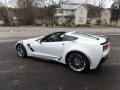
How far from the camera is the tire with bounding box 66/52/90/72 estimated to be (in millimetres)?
5202

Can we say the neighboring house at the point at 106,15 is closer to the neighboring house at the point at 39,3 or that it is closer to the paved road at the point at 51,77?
the neighboring house at the point at 39,3

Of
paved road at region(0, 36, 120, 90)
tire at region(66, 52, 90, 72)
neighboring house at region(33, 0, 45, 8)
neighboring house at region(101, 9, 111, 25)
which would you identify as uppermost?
neighboring house at region(33, 0, 45, 8)

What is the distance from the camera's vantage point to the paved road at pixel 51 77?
168 inches

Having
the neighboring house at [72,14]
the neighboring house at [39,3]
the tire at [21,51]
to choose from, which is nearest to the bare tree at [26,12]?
the neighboring house at [39,3]

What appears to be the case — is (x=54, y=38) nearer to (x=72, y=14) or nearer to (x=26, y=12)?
(x=26, y=12)

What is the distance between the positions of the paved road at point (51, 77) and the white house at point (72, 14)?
41610 millimetres

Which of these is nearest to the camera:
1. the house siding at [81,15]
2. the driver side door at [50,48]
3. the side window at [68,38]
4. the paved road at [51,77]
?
the paved road at [51,77]

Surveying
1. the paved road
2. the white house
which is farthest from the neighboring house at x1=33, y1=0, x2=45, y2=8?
the paved road

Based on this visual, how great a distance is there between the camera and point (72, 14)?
157ft

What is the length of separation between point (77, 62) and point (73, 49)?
0.47 metres

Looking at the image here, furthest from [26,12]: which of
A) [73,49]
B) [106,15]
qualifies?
[73,49]

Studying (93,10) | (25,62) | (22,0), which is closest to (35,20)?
(22,0)

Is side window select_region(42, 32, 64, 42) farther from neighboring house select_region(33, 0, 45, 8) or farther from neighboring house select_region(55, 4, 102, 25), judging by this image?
neighboring house select_region(55, 4, 102, 25)

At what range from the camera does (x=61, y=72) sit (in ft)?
17.5
